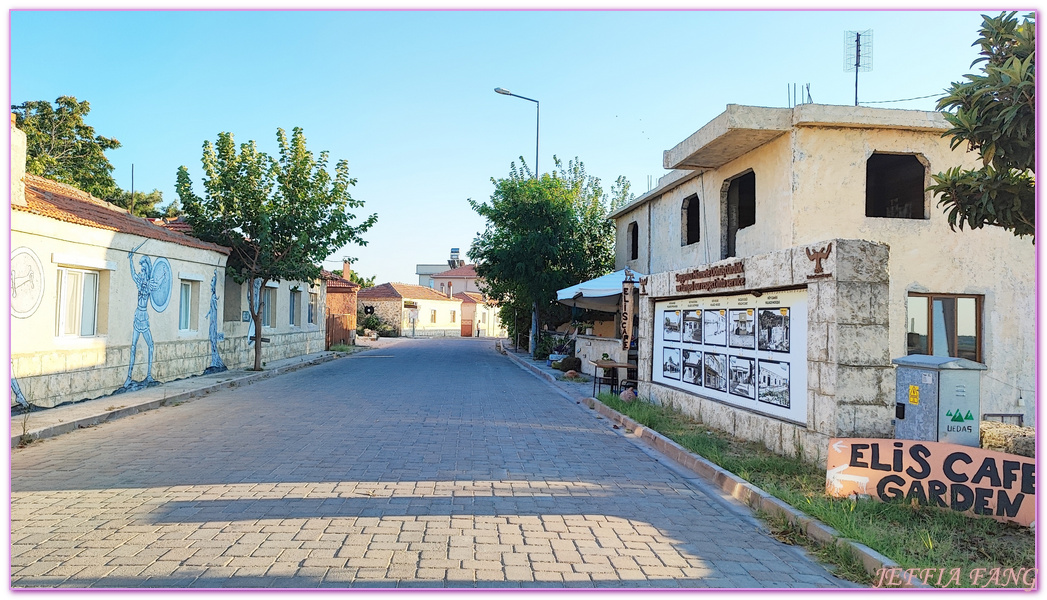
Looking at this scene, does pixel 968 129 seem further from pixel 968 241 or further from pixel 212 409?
pixel 212 409

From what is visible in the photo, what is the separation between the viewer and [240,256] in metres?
19.7

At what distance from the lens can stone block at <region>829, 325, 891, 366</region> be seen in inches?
282

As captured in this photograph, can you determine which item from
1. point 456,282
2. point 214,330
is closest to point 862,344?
point 214,330

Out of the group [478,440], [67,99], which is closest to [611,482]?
[478,440]

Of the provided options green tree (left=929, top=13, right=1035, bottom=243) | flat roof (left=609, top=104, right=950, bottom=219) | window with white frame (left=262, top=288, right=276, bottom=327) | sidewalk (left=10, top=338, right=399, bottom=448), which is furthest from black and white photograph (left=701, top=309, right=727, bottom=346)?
window with white frame (left=262, top=288, right=276, bottom=327)

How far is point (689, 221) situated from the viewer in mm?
17562

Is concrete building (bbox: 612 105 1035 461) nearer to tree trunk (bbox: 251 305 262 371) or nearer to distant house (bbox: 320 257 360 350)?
tree trunk (bbox: 251 305 262 371)

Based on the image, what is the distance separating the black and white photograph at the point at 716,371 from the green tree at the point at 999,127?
4.30 meters

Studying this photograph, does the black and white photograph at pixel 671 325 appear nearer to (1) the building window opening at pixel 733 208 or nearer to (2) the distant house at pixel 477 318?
(1) the building window opening at pixel 733 208

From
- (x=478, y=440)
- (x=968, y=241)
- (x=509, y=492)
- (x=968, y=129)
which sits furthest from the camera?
(x=968, y=241)

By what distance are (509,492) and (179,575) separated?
301 centimetres

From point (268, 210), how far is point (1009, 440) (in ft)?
56.9

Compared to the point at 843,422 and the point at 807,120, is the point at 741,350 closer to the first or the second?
the point at 843,422

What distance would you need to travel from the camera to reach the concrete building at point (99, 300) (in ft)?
35.5
